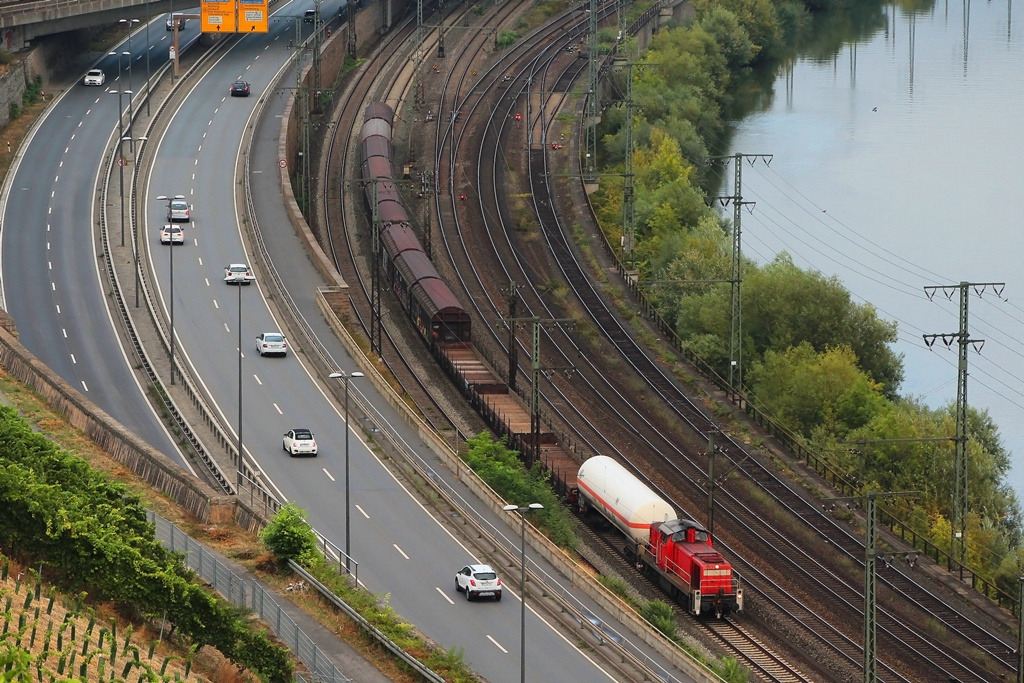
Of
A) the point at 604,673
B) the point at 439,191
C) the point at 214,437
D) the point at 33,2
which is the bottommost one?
the point at 604,673

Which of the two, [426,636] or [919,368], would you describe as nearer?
[426,636]

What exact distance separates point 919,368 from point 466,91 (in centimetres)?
4619

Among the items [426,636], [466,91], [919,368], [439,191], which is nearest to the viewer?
[426,636]

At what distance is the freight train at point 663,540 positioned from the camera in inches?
2336

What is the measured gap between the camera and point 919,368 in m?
98.8

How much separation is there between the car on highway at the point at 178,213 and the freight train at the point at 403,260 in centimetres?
1040

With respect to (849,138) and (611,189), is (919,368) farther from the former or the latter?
(849,138)

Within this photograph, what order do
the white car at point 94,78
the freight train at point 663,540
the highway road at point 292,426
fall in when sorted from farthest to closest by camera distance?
the white car at point 94,78 → the freight train at point 663,540 → the highway road at point 292,426

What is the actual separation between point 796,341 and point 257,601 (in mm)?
50744

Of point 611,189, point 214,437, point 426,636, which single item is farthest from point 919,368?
point 426,636

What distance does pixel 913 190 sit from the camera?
125 m

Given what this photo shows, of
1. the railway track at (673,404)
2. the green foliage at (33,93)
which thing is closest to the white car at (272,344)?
the railway track at (673,404)

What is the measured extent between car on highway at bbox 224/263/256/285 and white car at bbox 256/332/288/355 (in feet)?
27.4

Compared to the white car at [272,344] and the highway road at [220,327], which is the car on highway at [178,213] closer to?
the highway road at [220,327]
